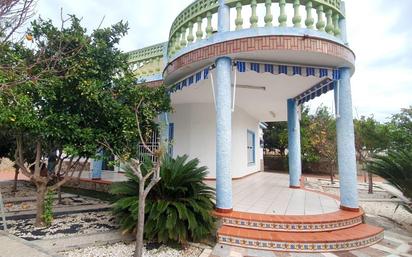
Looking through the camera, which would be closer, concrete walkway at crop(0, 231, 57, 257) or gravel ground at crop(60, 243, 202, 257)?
concrete walkway at crop(0, 231, 57, 257)

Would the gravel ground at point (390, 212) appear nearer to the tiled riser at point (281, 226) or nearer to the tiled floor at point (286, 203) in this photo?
the tiled floor at point (286, 203)

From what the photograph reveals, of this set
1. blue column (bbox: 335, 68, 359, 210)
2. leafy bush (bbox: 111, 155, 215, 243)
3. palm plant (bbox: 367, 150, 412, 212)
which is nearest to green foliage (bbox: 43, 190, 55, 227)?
leafy bush (bbox: 111, 155, 215, 243)

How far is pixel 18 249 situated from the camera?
3516 mm

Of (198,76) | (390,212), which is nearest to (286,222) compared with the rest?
(198,76)

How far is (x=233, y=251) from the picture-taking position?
3707mm

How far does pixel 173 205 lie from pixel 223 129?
157cm

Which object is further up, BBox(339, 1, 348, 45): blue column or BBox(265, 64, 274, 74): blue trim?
BBox(339, 1, 348, 45): blue column

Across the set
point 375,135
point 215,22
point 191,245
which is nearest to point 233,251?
point 191,245

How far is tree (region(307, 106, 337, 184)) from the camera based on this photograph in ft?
46.2

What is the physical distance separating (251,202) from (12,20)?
16.3 ft

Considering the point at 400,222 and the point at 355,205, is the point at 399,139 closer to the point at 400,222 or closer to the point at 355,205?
the point at 400,222

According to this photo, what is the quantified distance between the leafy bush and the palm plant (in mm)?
3697

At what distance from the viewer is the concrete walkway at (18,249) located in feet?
11.0

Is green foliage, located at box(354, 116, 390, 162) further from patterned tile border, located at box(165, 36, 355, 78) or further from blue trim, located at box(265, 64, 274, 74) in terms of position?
blue trim, located at box(265, 64, 274, 74)
